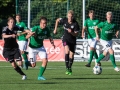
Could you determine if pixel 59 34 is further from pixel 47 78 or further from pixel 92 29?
pixel 47 78

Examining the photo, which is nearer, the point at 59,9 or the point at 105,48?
the point at 105,48

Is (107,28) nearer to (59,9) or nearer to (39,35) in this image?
(39,35)

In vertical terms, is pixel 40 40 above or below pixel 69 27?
Answer: below

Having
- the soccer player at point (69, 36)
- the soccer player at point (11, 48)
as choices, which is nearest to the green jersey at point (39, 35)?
the soccer player at point (11, 48)

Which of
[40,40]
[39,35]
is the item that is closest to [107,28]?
[40,40]

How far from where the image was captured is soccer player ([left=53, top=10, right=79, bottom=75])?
19.9 m

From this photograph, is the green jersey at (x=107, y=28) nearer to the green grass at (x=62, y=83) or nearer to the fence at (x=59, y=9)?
the green grass at (x=62, y=83)

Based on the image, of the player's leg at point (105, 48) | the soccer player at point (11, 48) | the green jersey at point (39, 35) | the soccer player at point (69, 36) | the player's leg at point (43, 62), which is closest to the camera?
the soccer player at point (11, 48)

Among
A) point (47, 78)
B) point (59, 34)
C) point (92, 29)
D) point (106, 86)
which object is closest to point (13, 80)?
point (47, 78)

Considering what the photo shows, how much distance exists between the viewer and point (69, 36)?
2055 cm

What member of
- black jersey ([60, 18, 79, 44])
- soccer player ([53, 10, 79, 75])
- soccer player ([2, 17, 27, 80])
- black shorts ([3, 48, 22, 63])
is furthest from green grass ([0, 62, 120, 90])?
black jersey ([60, 18, 79, 44])

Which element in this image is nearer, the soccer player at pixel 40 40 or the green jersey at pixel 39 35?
the soccer player at pixel 40 40

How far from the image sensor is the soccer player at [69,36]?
65.4 feet

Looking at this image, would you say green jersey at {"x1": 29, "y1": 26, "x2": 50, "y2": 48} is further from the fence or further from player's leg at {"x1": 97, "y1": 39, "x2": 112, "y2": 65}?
the fence
